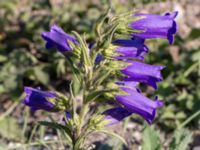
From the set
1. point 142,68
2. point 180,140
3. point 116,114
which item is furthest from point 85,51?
point 180,140

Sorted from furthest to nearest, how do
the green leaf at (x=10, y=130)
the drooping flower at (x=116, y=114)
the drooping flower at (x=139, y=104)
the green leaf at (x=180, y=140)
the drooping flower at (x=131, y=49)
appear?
1. the green leaf at (x=10, y=130)
2. the green leaf at (x=180, y=140)
3. the drooping flower at (x=116, y=114)
4. the drooping flower at (x=131, y=49)
5. the drooping flower at (x=139, y=104)

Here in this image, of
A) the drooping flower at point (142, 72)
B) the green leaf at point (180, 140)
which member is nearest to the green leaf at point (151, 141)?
the green leaf at point (180, 140)

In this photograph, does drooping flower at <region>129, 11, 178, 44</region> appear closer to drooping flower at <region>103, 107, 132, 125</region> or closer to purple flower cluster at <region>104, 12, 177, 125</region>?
purple flower cluster at <region>104, 12, 177, 125</region>

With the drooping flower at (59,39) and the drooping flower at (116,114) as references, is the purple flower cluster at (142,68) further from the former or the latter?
the drooping flower at (59,39)

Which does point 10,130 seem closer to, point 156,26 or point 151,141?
point 151,141

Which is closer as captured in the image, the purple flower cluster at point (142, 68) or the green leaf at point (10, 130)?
the purple flower cluster at point (142, 68)

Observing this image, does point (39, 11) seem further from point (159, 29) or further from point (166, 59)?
point (159, 29)
